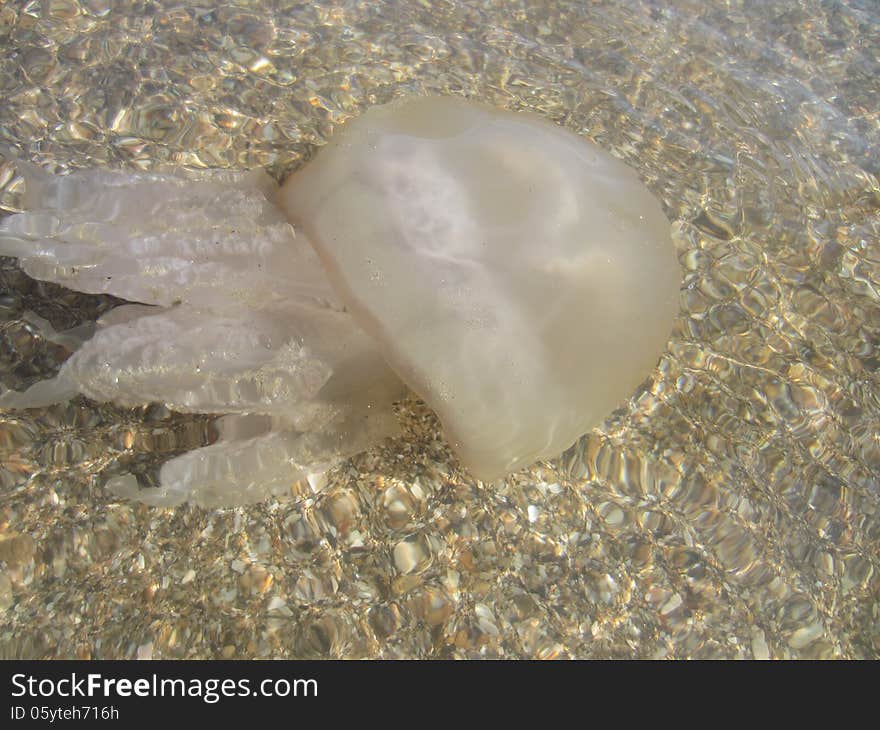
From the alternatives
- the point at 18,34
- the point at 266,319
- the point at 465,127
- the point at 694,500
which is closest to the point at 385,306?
the point at 266,319

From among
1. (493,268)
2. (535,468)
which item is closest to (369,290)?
(493,268)

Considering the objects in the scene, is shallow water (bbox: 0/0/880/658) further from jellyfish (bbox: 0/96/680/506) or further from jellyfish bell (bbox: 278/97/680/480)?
jellyfish bell (bbox: 278/97/680/480)

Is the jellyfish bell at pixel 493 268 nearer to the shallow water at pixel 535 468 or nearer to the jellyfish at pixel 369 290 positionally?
the jellyfish at pixel 369 290

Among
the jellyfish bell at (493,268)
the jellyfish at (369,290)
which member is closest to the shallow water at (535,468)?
the jellyfish at (369,290)

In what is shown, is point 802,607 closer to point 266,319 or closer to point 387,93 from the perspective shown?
point 266,319

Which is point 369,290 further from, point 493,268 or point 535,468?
point 535,468
